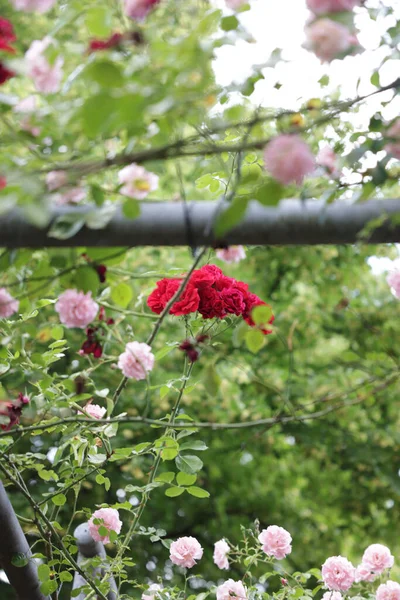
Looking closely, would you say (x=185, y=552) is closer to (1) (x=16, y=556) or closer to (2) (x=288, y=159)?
(1) (x=16, y=556)

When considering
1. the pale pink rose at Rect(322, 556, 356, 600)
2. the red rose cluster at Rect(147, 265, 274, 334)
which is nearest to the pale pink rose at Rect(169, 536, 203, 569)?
the pale pink rose at Rect(322, 556, 356, 600)

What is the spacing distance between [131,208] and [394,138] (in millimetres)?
364

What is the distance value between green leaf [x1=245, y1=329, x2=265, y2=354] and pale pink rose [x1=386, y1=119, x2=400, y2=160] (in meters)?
0.32

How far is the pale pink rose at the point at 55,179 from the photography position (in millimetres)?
846

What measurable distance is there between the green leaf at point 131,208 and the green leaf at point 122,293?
263 millimetres

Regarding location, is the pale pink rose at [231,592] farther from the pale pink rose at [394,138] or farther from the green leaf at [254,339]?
the pale pink rose at [394,138]

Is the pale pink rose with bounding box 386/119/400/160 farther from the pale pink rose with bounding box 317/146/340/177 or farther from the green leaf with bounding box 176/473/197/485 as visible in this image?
the green leaf with bounding box 176/473/197/485

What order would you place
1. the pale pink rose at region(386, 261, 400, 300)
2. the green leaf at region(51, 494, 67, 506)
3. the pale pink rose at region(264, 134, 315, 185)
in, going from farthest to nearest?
the green leaf at region(51, 494, 67, 506) → the pale pink rose at region(386, 261, 400, 300) → the pale pink rose at region(264, 134, 315, 185)

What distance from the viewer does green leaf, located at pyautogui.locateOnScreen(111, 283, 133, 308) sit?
3.55 ft

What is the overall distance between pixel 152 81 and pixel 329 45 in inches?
8.8

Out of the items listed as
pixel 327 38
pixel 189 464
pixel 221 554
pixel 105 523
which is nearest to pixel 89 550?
pixel 105 523

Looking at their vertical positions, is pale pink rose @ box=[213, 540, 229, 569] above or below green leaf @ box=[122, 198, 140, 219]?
below

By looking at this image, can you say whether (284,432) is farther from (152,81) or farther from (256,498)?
(152,81)

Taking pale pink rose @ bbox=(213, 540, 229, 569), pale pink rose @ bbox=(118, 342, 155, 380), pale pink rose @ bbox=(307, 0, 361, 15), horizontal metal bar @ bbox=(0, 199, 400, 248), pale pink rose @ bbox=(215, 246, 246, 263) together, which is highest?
pale pink rose @ bbox=(307, 0, 361, 15)
